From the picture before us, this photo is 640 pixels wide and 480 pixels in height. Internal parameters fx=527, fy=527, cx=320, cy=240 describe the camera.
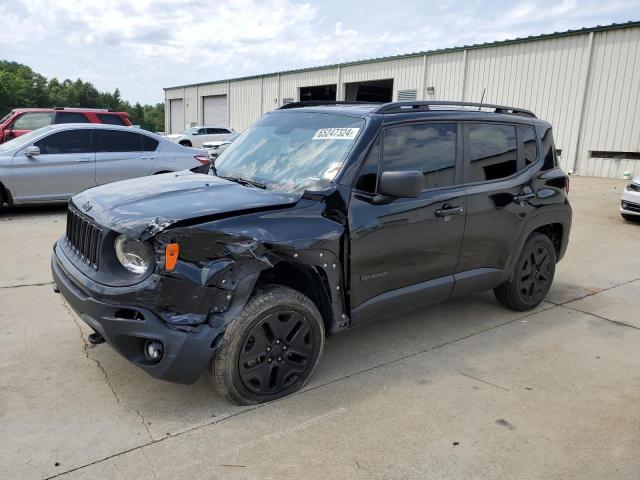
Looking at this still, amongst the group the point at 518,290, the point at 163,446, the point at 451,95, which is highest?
the point at 451,95

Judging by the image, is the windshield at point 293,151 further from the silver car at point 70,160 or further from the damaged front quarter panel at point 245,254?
the silver car at point 70,160

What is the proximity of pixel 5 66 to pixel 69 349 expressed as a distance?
121105 millimetres

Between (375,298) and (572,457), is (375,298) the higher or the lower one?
the higher one

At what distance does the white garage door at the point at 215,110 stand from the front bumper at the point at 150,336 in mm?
36206

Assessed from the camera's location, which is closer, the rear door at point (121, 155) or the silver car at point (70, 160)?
the silver car at point (70, 160)

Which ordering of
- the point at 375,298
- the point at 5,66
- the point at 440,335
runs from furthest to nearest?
the point at 5,66 → the point at 440,335 → the point at 375,298

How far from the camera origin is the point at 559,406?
333 cm

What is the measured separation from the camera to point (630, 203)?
32.8 ft

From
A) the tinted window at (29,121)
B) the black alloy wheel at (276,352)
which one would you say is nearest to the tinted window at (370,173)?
the black alloy wheel at (276,352)

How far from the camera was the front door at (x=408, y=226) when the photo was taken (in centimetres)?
349

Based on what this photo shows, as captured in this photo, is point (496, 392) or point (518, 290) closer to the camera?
point (496, 392)

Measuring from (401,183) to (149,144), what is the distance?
24.7 feet

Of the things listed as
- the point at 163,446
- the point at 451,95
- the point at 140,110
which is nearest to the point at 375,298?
the point at 163,446

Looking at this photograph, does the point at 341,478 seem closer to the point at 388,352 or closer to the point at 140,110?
the point at 388,352
